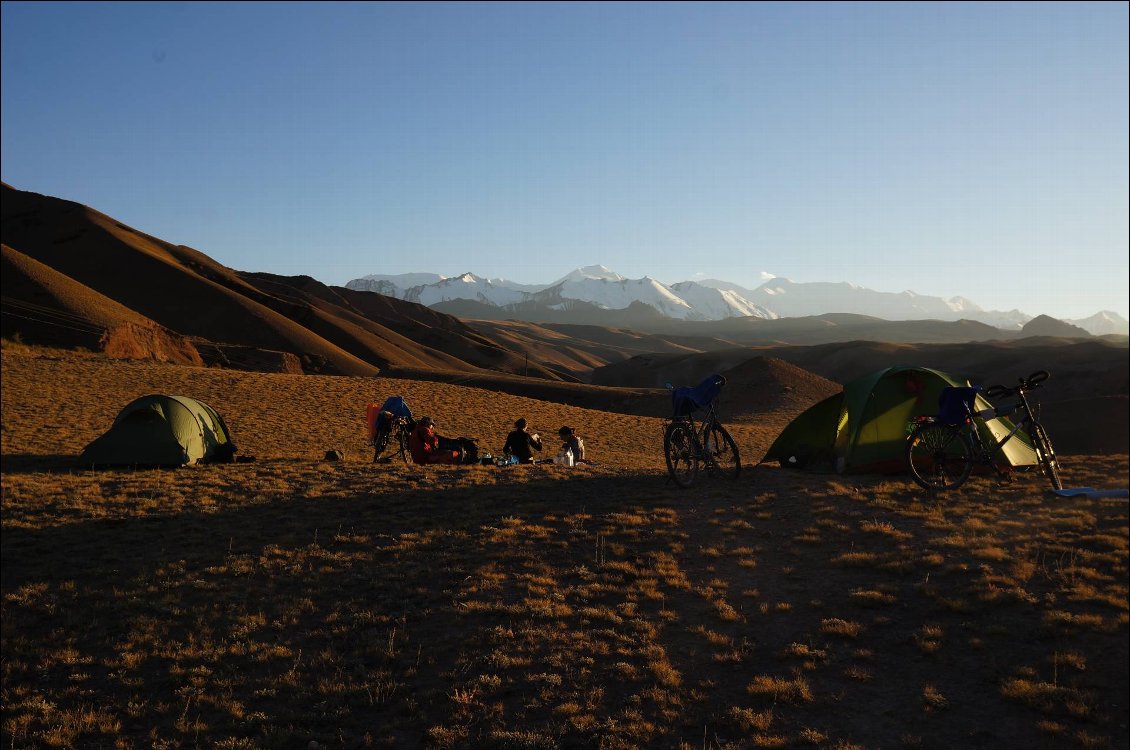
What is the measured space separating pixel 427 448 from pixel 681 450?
24.4ft

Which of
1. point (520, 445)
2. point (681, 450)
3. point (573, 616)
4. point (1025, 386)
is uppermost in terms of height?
point (1025, 386)

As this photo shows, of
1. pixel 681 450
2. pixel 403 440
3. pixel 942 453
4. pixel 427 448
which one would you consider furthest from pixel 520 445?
pixel 942 453

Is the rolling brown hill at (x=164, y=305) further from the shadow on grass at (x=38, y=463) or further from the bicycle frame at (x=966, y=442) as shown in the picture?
the bicycle frame at (x=966, y=442)

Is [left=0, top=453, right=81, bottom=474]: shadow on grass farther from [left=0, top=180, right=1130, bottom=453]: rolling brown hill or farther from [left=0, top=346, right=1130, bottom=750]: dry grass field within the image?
[left=0, top=180, right=1130, bottom=453]: rolling brown hill

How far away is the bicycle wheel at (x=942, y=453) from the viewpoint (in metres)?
11.6

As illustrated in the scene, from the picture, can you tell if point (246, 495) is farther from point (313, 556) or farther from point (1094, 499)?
point (1094, 499)

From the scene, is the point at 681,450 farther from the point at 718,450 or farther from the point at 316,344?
the point at 316,344

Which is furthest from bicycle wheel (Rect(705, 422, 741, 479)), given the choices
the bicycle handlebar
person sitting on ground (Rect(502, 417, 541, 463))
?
person sitting on ground (Rect(502, 417, 541, 463))

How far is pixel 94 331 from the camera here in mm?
50906

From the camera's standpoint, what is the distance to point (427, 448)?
17906 mm

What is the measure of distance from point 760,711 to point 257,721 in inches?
174

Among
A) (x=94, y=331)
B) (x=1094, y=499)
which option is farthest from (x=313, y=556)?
(x=94, y=331)

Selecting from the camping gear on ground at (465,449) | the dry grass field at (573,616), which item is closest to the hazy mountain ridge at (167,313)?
the camping gear on ground at (465,449)

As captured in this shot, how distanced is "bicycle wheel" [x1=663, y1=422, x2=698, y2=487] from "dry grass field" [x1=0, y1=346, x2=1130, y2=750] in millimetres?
430
